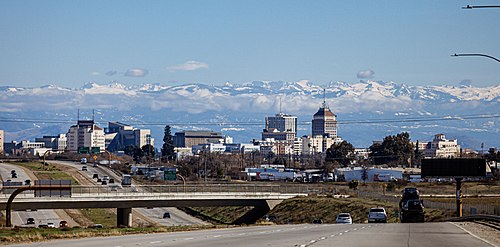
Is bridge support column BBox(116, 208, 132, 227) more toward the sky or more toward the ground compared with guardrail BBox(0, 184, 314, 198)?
more toward the ground

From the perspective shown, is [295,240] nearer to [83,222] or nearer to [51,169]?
[83,222]

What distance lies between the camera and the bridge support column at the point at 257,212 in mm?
123312

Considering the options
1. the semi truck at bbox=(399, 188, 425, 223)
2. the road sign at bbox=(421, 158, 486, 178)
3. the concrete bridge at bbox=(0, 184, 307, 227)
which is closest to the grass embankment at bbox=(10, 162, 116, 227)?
the concrete bridge at bbox=(0, 184, 307, 227)

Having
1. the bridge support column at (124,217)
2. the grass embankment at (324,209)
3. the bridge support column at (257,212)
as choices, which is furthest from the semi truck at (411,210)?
the bridge support column at (257,212)

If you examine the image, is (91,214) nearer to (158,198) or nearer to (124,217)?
(158,198)

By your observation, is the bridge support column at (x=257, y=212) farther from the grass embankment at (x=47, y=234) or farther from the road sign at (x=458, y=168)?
the grass embankment at (x=47, y=234)

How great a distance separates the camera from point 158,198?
4299 inches

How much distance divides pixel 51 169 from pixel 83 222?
76969mm

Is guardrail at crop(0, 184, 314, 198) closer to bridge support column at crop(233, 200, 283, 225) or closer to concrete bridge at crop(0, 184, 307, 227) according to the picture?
concrete bridge at crop(0, 184, 307, 227)

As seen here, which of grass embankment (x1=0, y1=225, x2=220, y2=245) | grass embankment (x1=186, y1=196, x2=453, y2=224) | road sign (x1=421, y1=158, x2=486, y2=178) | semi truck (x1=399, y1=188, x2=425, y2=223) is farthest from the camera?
grass embankment (x1=186, y1=196, x2=453, y2=224)

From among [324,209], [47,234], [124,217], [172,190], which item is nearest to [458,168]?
[324,209]

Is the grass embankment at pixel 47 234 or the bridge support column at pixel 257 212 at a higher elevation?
the grass embankment at pixel 47 234

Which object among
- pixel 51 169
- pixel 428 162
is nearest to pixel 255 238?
pixel 428 162

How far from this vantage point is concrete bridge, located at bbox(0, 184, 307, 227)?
9775cm
